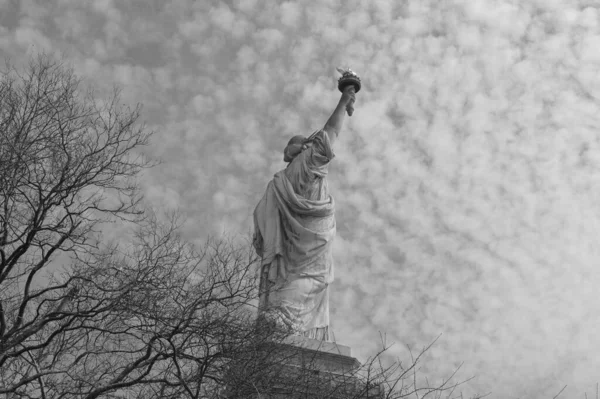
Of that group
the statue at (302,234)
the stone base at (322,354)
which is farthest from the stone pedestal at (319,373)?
the statue at (302,234)

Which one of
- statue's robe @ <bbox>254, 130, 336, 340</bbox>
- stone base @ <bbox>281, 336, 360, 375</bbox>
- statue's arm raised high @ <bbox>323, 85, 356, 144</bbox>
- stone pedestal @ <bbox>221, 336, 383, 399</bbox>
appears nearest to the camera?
stone pedestal @ <bbox>221, 336, 383, 399</bbox>

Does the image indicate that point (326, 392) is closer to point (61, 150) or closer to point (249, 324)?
point (249, 324)

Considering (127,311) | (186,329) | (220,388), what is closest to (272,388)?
(220,388)

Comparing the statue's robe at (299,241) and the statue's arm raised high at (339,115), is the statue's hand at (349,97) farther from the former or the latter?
the statue's robe at (299,241)

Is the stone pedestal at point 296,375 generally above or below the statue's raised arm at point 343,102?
below

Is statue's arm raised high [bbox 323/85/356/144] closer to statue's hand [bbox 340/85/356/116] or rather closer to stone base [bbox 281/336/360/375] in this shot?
statue's hand [bbox 340/85/356/116]

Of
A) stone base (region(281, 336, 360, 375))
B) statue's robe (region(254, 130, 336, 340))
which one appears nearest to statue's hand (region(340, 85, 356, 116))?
statue's robe (region(254, 130, 336, 340))

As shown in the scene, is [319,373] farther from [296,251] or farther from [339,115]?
[339,115]
